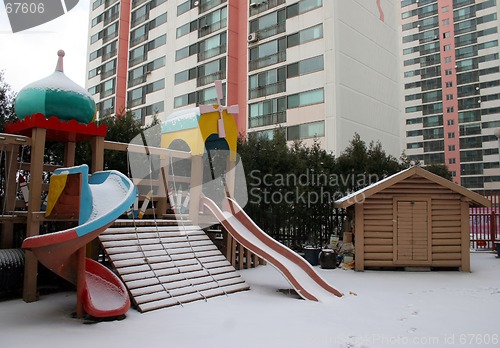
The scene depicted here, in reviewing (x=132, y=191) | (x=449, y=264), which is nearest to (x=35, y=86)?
(x=132, y=191)

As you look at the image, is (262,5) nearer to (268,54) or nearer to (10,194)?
(268,54)

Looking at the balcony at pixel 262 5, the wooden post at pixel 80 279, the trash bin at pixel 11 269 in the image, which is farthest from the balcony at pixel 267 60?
the wooden post at pixel 80 279

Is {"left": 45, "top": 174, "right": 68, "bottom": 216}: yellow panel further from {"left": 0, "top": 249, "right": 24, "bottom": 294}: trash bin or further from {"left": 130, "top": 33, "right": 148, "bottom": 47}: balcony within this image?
{"left": 130, "top": 33, "right": 148, "bottom": 47}: balcony

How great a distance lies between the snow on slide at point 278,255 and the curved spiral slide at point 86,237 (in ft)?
10.1

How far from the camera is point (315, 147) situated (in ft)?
54.4

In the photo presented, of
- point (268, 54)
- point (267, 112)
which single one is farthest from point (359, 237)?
point (268, 54)

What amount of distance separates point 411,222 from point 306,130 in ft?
51.1

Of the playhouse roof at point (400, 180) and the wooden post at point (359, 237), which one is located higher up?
the playhouse roof at point (400, 180)

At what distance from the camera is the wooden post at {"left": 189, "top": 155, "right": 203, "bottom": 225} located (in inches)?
378

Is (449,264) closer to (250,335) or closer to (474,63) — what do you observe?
(250,335)

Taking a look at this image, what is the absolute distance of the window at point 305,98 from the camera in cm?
2555

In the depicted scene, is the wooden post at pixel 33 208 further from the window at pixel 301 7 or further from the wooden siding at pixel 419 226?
the window at pixel 301 7

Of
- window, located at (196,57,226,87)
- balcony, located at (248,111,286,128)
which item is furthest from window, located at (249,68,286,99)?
window, located at (196,57,226,87)

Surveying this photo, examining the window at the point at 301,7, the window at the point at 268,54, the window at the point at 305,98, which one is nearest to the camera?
the window at the point at 305,98
